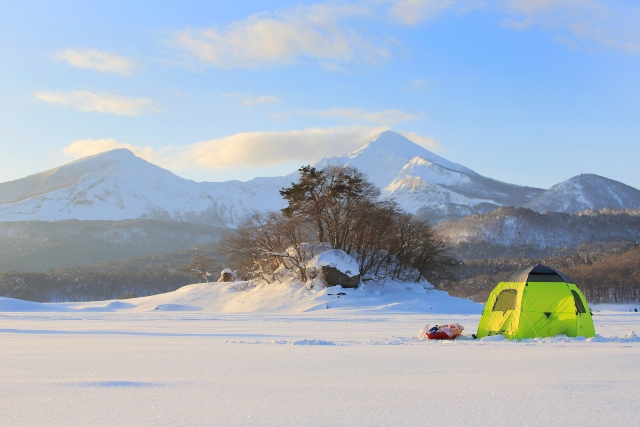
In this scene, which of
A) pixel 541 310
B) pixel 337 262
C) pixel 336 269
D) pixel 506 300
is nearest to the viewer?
pixel 541 310

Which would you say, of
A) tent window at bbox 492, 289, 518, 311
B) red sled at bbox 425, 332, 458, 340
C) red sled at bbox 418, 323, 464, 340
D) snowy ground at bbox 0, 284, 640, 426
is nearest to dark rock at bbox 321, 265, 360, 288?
tent window at bbox 492, 289, 518, 311

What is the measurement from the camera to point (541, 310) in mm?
16797

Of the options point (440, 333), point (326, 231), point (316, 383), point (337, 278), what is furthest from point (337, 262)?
point (316, 383)

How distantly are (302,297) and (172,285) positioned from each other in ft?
344

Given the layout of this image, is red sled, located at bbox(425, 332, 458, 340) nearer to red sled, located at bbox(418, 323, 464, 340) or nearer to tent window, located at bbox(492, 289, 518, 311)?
red sled, located at bbox(418, 323, 464, 340)

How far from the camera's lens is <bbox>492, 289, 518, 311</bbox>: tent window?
17.3 metres

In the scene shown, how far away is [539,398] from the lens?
6508mm

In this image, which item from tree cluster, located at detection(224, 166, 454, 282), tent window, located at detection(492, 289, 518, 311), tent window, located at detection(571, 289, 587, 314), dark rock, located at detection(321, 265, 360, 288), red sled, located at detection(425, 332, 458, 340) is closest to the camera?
red sled, located at detection(425, 332, 458, 340)

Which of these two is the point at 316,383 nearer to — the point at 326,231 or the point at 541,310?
the point at 541,310

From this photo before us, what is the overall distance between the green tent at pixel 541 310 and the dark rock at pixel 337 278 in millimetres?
25699

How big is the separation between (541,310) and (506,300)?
112cm

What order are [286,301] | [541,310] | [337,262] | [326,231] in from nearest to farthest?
[541,310] < [286,301] < [337,262] < [326,231]

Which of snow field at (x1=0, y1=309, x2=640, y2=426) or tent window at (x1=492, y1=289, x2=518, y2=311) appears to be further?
tent window at (x1=492, y1=289, x2=518, y2=311)

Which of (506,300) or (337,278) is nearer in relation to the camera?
(506,300)
